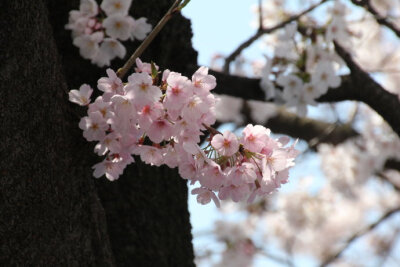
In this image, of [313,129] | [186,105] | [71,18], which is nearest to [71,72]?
[71,18]

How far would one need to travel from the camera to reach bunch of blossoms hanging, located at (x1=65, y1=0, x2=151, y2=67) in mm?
1546

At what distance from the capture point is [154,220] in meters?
1.66

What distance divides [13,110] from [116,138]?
19cm

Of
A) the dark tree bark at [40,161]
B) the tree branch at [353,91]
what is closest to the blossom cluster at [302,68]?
the tree branch at [353,91]

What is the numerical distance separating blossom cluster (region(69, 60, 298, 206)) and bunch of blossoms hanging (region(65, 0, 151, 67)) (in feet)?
1.52

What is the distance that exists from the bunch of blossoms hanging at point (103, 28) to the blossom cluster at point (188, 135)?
46cm

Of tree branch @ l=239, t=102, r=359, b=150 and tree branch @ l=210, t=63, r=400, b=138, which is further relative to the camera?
tree branch @ l=239, t=102, r=359, b=150

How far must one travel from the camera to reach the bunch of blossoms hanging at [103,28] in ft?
5.07

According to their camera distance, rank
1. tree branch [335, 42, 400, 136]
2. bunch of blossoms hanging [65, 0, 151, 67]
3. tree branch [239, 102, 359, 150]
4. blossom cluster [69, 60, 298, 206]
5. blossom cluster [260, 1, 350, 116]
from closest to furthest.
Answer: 1. blossom cluster [69, 60, 298, 206]
2. bunch of blossoms hanging [65, 0, 151, 67]
3. tree branch [335, 42, 400, 136]
4. blossom cluster [260, 1, 350, 116]
5. tree branch [239, 102, 359, 150]

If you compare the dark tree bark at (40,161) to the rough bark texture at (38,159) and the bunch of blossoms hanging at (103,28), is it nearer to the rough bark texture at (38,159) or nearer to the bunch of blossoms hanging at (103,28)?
the rough bark texture at (38,159)

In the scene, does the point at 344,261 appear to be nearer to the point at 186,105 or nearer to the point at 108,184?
the point at 108,184

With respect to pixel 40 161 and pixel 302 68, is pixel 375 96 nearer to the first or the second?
pixel 302 68

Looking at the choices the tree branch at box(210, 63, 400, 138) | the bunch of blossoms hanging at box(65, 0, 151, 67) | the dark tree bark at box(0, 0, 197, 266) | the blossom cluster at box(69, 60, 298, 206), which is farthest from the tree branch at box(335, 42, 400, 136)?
the dark tree bark at box(0, 0, 197, 266)

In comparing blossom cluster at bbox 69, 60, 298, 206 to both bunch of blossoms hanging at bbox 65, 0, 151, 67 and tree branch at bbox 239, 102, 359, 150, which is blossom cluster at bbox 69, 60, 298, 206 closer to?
bunch of blossoms hanging at bbox 65, 0, 151, 67
